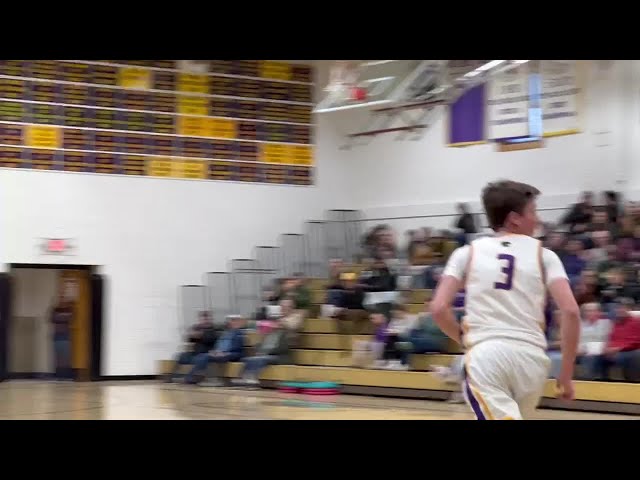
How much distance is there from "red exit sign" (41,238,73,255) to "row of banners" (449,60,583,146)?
25.6ft

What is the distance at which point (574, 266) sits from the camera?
545 inches

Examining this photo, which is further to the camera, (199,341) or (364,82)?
(199,341)

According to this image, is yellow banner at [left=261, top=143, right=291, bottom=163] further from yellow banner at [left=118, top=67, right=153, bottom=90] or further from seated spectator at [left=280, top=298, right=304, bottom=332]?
seated spectator at [left=280, top=298, right=304, bottom=332]

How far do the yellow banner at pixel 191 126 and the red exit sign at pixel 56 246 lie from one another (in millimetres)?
2972

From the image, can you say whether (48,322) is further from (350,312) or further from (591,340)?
(591,340)

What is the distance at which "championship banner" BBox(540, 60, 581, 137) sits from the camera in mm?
14992

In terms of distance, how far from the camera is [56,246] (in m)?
17.6

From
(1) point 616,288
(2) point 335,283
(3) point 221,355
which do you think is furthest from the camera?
(2) point 335,283

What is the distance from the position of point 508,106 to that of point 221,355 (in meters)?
6.37

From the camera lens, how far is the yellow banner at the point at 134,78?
18.1 metres

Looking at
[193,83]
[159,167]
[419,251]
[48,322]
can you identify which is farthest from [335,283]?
[48,322]
